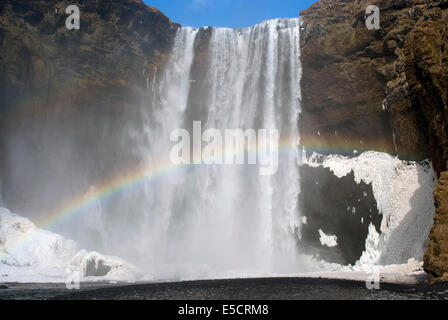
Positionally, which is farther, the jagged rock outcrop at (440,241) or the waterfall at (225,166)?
the waterfall at (225,166)

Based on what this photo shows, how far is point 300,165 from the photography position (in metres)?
29.1

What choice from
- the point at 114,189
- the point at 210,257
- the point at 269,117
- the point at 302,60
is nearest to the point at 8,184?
the point at 114,189

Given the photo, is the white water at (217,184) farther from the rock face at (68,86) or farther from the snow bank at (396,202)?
the rock face at (68,86)

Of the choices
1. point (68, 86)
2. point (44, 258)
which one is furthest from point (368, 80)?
point (44, 258)

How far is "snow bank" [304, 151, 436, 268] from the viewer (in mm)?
18938

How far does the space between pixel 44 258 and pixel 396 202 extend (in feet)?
67.3

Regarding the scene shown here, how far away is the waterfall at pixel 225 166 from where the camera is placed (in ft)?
93.7

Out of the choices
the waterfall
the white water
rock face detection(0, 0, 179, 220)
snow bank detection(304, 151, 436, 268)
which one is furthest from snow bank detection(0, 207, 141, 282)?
snow bank detection(304, 151, 436, 268)

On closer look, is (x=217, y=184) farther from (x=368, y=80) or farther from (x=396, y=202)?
(x=396, y=202)

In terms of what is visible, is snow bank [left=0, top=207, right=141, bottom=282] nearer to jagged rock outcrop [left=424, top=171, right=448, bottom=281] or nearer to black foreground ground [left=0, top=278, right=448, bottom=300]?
black foreground ground [left=0, top=278, right=448, bottom=300]

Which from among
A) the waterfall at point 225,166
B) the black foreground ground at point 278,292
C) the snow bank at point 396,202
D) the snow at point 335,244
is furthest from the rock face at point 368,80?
the black foreground ground at point 278,292

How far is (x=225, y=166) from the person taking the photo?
3148 centimetres

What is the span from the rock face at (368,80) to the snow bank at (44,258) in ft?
48.9

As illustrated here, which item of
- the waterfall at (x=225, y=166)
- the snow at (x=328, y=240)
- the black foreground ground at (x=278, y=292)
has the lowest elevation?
the black foreground ground at (x=278, y=292)
